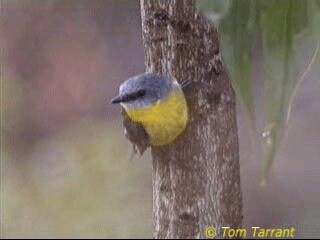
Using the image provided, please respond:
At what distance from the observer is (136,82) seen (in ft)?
1.36

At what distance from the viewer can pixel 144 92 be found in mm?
409

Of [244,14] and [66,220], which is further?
[66,220]

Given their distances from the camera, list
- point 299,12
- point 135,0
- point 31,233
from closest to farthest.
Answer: point 299,12 < point 135,0 < point 31,233

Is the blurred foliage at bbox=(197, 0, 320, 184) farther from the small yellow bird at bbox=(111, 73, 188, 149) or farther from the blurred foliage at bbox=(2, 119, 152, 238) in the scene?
the blurred foliage at bbox=(2, 119, 152, 238)

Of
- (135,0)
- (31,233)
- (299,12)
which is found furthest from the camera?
(31,233)

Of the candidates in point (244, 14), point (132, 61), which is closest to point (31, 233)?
point (132, 61)

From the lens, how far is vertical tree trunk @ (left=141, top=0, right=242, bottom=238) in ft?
1.34

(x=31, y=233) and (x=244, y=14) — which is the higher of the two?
(x=244, y=14)

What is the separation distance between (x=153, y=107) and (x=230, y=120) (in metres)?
0.06

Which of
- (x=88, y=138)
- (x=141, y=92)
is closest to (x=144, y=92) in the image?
(x=141, y=92)

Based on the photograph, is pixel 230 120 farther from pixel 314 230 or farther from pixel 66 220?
pixel 66 220

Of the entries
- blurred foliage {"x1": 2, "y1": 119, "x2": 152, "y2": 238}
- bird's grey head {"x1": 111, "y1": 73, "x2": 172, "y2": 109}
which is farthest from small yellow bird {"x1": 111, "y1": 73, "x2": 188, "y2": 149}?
blurred foliage {"x1": 2, "y1": 119, "x2": 152, "y2": 238}

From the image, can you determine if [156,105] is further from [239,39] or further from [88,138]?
[88,138]

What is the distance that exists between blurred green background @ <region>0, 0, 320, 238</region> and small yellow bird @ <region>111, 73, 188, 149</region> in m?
0.05
